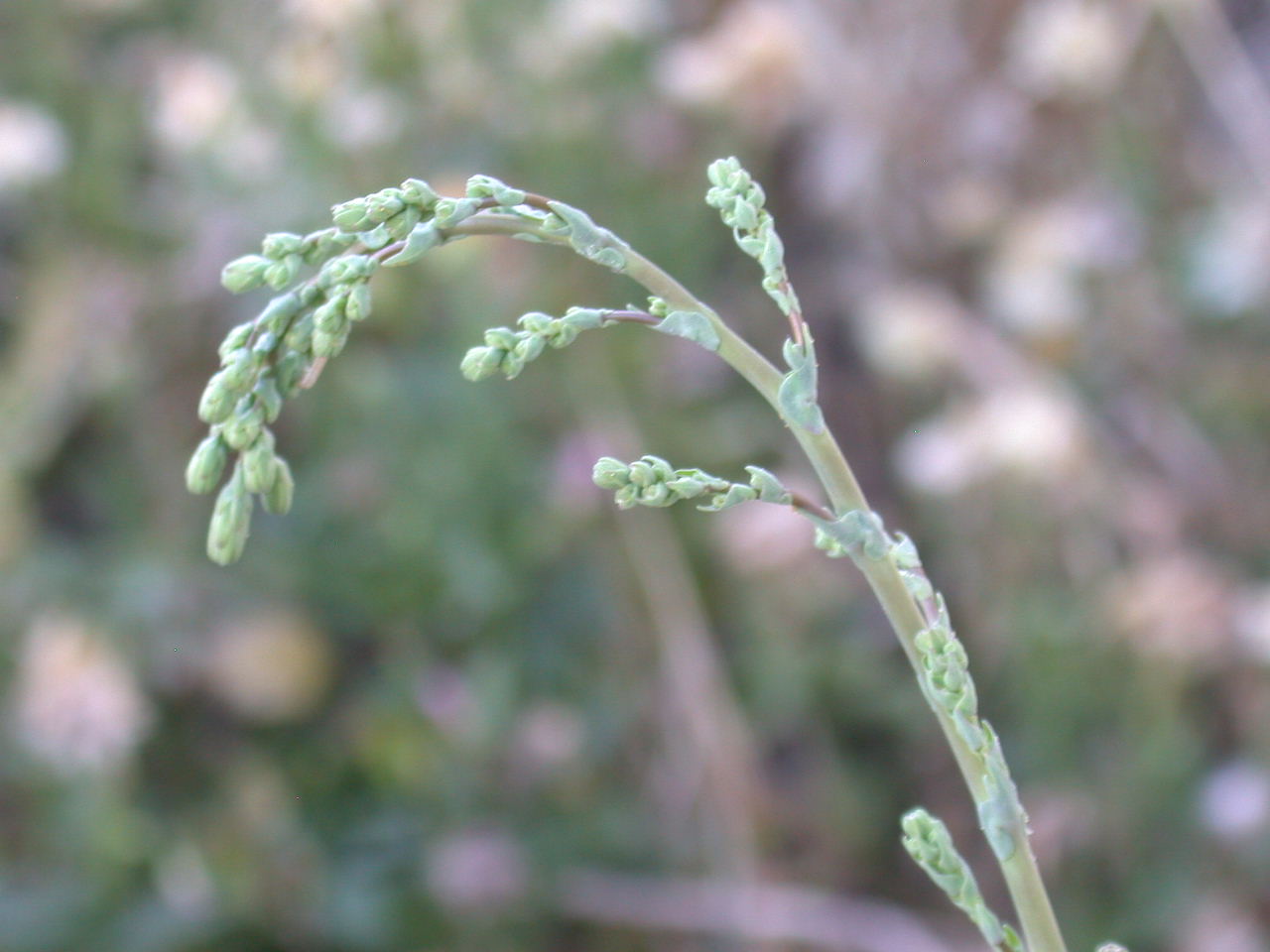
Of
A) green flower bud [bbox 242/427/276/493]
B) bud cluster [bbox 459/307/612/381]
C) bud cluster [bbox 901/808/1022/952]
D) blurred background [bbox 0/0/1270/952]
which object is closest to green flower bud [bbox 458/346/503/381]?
bud cluster [bbox 459/307/612/381]

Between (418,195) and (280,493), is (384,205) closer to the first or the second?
(418,195)

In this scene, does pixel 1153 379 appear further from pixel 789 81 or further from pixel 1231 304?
pixel 789 81

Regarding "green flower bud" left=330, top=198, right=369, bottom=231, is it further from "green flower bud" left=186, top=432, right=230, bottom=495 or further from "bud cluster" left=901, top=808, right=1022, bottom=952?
"bud cluster" left=901, top=808, right=1022, bottom=952

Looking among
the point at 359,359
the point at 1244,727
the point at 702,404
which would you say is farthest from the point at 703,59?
the point at 1244,727

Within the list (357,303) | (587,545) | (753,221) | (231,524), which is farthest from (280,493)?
(587,545)

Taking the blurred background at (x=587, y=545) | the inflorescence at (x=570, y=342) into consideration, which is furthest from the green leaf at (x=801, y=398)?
the blurred background at (x=587, y=545)

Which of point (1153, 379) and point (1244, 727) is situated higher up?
point (1153, 379)

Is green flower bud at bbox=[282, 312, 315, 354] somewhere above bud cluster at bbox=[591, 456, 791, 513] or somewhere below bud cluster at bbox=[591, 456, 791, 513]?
above
